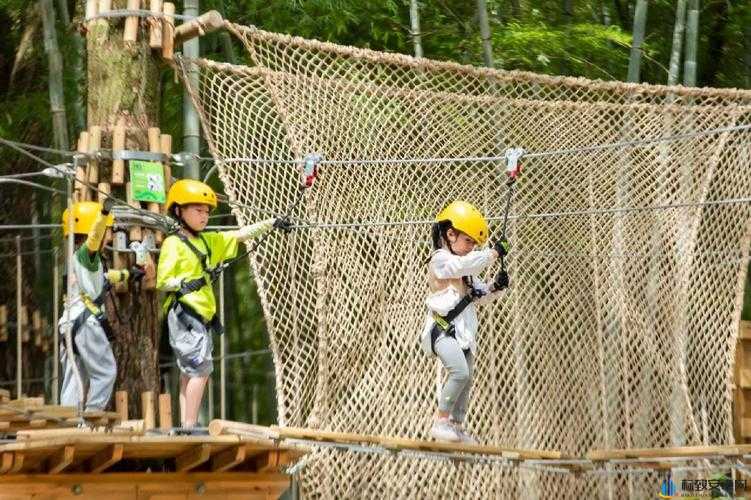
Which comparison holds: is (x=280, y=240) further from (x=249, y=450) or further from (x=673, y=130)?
(x=673, y=130)

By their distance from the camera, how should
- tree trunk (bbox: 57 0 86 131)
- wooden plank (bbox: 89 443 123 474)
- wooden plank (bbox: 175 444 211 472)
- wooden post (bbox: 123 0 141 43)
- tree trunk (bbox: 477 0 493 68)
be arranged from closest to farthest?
wooden plank (bbox: 89 443 123 474), wooden plank (bbox: 175 444 211 472), wooden post (bbox: 123 0 141 43), tree trunk (bbox: 477 0 493 68), tree trunk (bbox: 57 0 86 131)

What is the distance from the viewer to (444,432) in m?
7.95

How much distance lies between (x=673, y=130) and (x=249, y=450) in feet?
11.5

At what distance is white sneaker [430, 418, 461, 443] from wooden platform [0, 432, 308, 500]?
58 cm

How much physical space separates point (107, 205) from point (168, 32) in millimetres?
964

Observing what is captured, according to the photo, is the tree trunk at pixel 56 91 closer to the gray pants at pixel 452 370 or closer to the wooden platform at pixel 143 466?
the wooden platform at pixel 143 466

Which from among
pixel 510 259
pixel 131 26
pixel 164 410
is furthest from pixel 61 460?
pixel 510 259

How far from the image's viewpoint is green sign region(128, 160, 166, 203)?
8164mm

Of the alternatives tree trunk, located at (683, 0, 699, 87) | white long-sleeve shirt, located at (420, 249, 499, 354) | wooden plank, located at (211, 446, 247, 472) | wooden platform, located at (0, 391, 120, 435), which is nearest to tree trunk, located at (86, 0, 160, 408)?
wooden plank, located at (211, 446, 247, 472)

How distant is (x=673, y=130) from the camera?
32.6ft

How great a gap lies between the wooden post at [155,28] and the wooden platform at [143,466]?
6.31 feet

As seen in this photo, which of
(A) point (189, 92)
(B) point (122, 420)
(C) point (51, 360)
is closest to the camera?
(B) point (122, 420)

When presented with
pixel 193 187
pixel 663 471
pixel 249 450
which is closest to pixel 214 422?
pixel 249 450

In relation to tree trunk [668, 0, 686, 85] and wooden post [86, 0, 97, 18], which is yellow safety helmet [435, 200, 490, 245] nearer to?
wooden post [86, 0, 97, 18]
